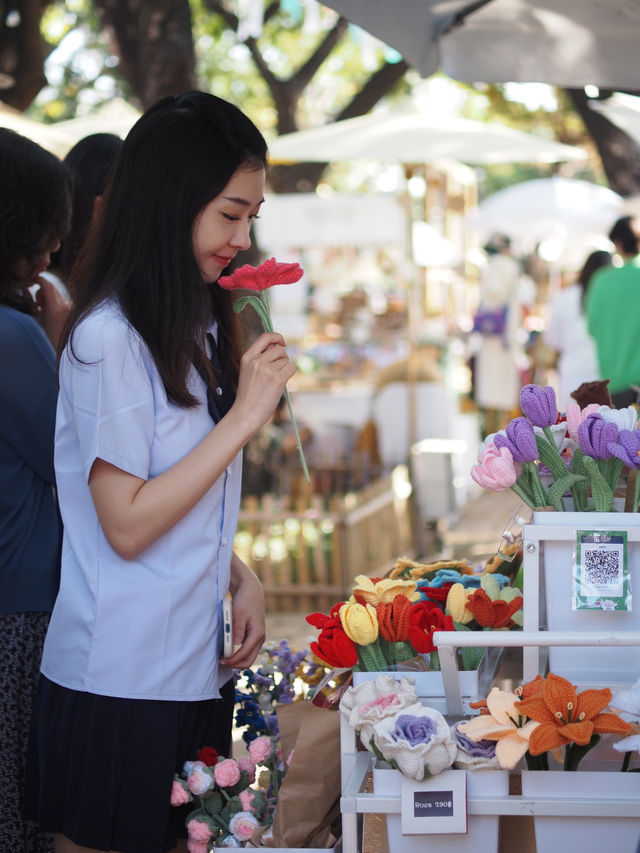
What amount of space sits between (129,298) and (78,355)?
0.40 feet

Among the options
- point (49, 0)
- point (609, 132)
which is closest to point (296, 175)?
point (49, 0)

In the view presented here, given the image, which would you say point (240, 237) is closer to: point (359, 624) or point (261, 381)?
point (261, 381)

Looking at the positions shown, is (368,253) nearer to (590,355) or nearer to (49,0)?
(49,0)

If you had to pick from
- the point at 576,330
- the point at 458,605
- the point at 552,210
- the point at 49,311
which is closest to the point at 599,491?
the point at 458,605

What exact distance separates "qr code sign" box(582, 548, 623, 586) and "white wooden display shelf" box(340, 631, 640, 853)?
0.12 m

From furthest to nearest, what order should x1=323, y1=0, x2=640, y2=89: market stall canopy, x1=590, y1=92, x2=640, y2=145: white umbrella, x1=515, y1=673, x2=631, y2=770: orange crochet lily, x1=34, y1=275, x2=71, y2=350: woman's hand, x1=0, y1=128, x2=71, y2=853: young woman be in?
1. x1=590, y1=92, x2=640, y2=145: white umbrella
2. x1=323, y1=0, x2=640, y2=89: market stall canopy
3. x1=34, y1=275, x2=71, y2=350: woman's hand
4. x1=0, y1=128, x2=71, y2=853: young woman
5. x1=515, y1=673, x2=631, y2=770: orange crochet lily

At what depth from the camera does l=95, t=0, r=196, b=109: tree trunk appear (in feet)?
21.5

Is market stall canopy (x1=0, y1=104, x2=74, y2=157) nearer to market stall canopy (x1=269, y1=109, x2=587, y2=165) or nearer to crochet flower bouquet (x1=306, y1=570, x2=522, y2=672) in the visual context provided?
market stall canopy (x1=269, y1=109, x2=587, y2=165)

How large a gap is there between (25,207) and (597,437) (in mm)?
1154

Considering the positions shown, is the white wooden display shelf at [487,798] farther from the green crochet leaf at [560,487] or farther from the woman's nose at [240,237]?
the woman's nose at [240,237]

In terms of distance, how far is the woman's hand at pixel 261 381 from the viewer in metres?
1.73

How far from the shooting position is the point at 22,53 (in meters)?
8.41

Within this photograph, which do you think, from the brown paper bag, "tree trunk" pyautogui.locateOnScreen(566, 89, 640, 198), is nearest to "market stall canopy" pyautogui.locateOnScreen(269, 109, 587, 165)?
"tree trunk" pyautogui.locateOnScreen(566, 89, 640, 198)

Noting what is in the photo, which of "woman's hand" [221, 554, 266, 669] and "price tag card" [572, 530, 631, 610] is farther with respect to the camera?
"woman's hand" [221, 554, 266, 669]
